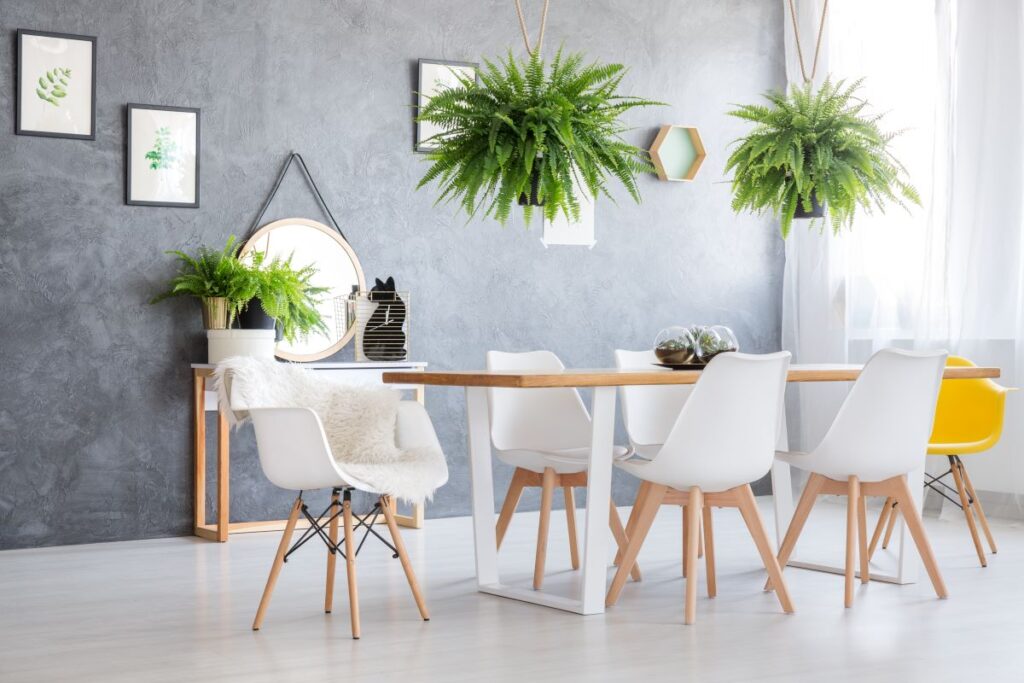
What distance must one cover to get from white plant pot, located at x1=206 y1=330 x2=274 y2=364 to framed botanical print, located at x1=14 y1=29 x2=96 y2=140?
37.2 inches

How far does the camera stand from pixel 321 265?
533 cm

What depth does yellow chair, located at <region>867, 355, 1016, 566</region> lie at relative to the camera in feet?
14.7

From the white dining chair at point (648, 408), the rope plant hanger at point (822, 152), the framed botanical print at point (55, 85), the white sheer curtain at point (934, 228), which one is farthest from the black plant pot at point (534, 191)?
the white sheer curtain at point (934, 228)

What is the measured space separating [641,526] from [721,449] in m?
0.33

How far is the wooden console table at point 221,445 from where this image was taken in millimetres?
4836

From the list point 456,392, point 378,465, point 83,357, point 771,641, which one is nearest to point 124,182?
point 83,357

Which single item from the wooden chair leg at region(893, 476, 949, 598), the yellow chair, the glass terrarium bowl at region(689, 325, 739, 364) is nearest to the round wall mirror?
the glass terrarium bowl at region(689, 325, 739, 364)

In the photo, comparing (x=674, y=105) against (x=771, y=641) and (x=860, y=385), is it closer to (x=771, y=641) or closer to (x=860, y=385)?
(x=860, y=385)

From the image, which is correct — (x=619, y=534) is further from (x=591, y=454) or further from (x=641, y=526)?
(x=591, y=454)

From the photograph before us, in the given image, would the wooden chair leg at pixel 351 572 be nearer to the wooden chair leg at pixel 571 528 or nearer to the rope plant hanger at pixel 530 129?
the rope plant hanger at pixel 530 129

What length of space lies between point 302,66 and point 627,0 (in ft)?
5.83

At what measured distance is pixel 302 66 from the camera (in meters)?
5.32

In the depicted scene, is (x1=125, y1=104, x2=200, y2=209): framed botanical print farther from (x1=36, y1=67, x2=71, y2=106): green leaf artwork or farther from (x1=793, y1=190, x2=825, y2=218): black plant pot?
(x1=793, y1=190, x2=825, y2=218): black plant pot

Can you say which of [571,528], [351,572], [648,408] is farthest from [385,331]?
[351,572]
